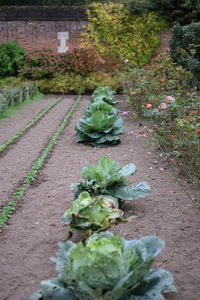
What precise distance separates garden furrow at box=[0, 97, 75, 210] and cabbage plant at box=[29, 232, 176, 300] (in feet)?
6.07

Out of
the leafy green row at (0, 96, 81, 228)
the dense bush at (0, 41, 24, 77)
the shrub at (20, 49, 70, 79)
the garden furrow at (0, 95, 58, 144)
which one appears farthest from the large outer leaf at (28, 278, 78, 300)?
the dense bush at (0, 41, 24, 77)

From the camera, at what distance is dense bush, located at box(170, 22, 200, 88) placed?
27.6ft

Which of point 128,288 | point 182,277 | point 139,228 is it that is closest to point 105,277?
point 128,288

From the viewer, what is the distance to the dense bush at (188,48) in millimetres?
8422

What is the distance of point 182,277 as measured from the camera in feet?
7.78

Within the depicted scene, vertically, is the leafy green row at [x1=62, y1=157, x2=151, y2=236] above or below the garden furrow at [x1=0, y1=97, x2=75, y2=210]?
above

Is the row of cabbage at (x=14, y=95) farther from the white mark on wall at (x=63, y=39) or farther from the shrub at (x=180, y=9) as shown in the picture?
the shrub at (x=180, y=9)

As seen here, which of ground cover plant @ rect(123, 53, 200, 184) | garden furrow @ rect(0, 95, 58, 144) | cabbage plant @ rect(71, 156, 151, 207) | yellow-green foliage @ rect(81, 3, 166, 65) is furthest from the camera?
yellow-green foliage @ rect(81, 3, 166, 65)

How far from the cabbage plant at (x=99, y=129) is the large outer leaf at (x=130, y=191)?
2394 millimetres

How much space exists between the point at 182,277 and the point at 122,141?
3.99 meters

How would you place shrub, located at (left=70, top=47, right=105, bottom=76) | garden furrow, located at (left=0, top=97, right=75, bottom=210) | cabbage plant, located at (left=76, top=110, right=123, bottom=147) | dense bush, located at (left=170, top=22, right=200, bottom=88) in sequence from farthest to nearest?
shrub, located at (left=70, top=47, right=105, bottom=76) < dense bush, located at (left=170, top=22, right=200, bottom=88) < cabbage plant, located at (left=76, top=110, right=123, bottom=147) < garden furrow, located at (left=0, top=97, right=75, bottom=210)

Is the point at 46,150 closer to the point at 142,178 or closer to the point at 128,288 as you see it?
the point at 142,178

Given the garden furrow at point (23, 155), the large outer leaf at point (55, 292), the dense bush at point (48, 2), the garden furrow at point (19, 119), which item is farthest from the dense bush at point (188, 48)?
the dense bush at point (48, 2)

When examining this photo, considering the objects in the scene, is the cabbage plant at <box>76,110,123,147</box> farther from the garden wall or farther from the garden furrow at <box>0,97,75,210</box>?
the garden wall
